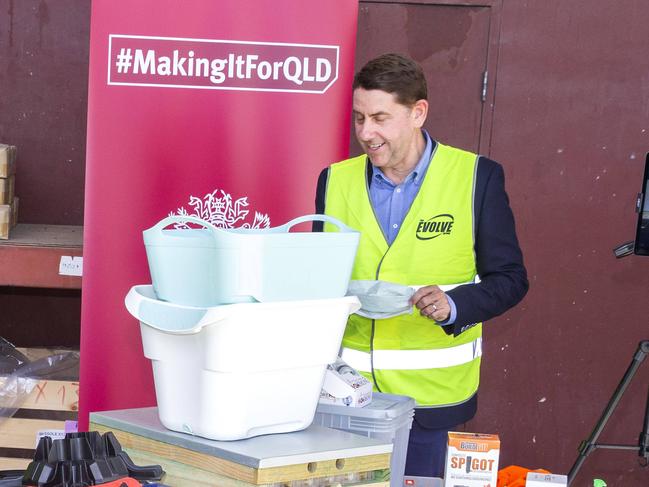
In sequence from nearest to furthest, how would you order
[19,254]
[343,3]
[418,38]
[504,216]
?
[504,216]
[343,3]
[19,254]
[418,38]

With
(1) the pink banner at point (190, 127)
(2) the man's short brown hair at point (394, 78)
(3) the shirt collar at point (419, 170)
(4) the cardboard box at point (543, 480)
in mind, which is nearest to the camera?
(4) the cardboard box at point (543, 480)

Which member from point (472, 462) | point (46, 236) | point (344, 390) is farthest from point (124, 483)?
point (46, 236)

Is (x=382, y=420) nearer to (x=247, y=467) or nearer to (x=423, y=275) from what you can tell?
(x=247, y=467)

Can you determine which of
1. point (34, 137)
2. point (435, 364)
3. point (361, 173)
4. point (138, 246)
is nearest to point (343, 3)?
point (361, 173)

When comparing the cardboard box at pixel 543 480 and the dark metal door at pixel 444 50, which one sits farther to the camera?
the dark metal door at pixel 444 50

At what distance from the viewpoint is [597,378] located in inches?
157

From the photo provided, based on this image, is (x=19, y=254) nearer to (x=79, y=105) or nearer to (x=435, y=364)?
(x=79, y=105)

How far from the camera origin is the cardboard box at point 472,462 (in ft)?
5.74

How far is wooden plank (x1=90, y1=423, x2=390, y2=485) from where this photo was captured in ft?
5.15

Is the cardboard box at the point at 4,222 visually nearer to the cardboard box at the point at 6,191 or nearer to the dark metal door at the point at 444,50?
the cardboard box at the point at 6,191

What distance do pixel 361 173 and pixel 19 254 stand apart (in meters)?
1.35

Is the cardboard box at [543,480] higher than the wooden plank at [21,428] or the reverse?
higher

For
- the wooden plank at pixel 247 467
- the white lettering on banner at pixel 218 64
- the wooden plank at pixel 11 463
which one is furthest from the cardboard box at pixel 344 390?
the wooden plank at pixel 11 463

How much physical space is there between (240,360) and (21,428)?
1902mm
